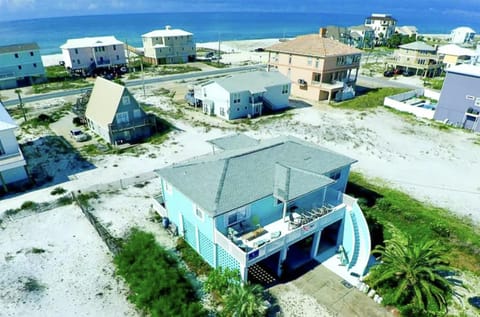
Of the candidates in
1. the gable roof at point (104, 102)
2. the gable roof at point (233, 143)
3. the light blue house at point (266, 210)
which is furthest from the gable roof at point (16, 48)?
the light blue house at point (266, 210)

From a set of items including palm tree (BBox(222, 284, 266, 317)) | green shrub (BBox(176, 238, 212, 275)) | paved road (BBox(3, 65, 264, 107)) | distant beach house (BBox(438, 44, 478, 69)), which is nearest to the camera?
palm tree (BBox(222, 284, 266, 317))

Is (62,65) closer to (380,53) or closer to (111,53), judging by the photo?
(111,53)

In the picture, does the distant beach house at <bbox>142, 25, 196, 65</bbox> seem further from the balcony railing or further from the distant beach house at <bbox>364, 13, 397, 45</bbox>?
the distant beach house at <bbox>364, 13, 397, 45</bbox>

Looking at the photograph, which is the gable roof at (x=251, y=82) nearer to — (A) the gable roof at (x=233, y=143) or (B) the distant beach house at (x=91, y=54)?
(A) the gable roof at (x=233, y=143)

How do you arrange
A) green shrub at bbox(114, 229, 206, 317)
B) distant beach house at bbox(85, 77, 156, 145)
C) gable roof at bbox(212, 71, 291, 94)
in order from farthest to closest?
gable roof at bbox(212, 71, 291, 94), distant beach house at bbox(85, 77, 156, 145), green shrub at bbox(114, 229, 206, 317)

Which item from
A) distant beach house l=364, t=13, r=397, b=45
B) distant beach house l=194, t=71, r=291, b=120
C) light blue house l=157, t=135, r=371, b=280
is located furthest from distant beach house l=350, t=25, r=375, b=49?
light blue house l=157, t=135, r=371, b=280

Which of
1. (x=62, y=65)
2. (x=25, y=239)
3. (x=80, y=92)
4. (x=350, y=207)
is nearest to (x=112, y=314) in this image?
(x=25, y=239)

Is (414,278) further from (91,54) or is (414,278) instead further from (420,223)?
(91,54)
